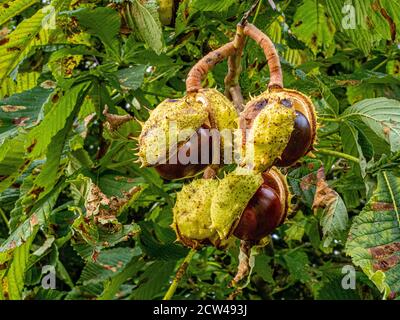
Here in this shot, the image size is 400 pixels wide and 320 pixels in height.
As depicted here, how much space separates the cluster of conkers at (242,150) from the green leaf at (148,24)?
0.31 metres

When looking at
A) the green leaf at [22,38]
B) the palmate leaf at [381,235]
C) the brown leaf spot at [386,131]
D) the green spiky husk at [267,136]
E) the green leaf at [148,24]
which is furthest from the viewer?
the green leaf at [22,38]

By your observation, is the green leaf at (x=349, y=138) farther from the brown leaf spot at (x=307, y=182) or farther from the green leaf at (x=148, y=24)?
the green leaf at (x=148, y=24)

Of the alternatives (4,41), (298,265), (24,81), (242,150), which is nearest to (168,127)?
(242,150)

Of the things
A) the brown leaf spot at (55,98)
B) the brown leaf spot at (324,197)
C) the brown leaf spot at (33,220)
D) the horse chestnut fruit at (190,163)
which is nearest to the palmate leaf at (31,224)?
the brown leaf spot at (33,220)

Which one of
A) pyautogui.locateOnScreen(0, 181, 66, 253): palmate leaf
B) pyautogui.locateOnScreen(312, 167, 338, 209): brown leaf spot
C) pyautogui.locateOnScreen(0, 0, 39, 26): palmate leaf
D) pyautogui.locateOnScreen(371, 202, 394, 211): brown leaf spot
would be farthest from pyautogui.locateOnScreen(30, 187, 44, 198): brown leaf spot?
pyautogui.locateOnScreen(371, 202, 394, 211): brown leaf spot

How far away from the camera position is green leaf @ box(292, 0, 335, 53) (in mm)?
2076

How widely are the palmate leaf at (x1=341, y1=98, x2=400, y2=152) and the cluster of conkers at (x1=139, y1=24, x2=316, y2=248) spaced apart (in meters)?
0.24

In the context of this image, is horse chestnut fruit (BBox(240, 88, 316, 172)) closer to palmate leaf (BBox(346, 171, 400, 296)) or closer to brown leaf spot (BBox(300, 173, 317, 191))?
palmate leaf (BBox(346, 171, 400, 296))

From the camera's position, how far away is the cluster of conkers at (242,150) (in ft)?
3.37

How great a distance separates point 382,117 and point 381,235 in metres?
0.22

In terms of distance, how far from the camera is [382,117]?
131 cm

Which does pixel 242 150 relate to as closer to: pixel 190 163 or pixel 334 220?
pixel 190 163
